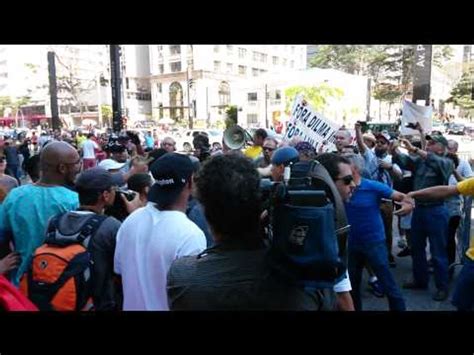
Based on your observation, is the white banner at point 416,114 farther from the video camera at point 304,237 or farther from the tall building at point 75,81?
the tall building at point 75,81

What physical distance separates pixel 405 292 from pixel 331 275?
13.9 ft

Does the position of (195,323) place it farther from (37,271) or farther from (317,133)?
(317,133)

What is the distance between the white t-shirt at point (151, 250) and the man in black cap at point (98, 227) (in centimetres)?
14

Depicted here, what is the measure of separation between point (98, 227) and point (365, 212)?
2.40 m

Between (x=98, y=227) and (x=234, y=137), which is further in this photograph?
(x=234, y=137)

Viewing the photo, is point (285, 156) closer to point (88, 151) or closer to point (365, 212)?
point (365, 212)

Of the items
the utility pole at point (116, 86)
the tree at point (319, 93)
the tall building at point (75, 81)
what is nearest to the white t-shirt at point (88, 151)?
the utility pole at point (116, 86)

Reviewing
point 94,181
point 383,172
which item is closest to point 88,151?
point 383,172

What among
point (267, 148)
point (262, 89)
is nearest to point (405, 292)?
point (267, 148)

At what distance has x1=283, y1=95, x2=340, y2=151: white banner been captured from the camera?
22.1 ft

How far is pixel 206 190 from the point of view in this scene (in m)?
1.72

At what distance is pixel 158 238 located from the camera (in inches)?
88.2

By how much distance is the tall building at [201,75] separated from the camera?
7556 cm
